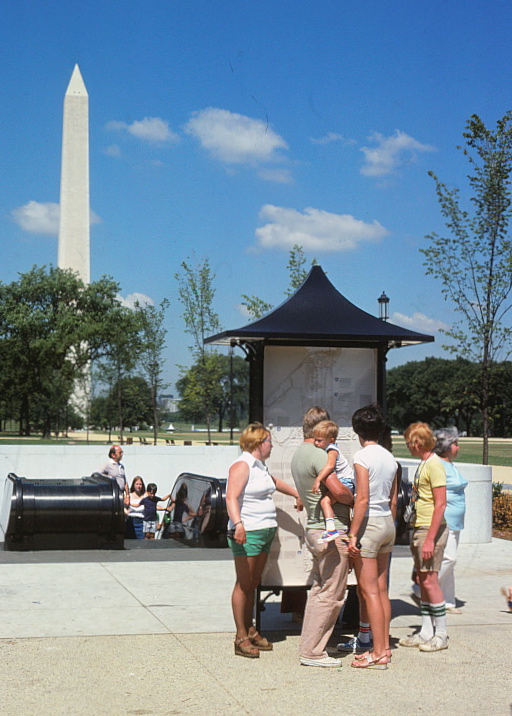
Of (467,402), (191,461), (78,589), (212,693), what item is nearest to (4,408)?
(191,461)

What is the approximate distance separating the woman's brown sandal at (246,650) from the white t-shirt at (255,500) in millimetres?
804

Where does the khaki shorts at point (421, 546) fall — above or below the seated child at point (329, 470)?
below

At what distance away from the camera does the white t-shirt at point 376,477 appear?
631cm

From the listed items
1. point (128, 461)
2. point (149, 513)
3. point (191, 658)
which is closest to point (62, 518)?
point (149, 513)

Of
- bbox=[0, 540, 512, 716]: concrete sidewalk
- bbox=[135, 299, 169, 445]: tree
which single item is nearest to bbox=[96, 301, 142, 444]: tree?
bbox=[135, 299, 169, 445]: tree

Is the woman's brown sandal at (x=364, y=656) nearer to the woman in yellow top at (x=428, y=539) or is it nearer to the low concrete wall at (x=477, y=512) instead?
the woman in yellow top at (x=428, y=539)

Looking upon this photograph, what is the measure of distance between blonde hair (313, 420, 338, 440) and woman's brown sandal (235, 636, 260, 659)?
153cm

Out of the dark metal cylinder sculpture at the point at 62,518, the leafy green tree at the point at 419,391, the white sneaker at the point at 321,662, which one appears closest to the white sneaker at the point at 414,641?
the white sneaker at the point at 321,662

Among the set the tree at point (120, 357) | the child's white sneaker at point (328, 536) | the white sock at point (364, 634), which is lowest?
the white sock at point (364, 634)

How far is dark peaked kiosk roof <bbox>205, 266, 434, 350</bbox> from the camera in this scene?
7293 millimetres

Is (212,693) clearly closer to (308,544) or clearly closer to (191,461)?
(308,544)

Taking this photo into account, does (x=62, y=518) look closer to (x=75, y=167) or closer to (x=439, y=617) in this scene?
(x=439, y=617)

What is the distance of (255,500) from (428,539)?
1.33 m

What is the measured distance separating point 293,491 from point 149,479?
1386cm
